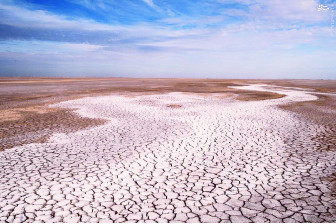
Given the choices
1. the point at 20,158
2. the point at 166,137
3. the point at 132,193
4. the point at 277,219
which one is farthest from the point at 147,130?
the point at 277,219

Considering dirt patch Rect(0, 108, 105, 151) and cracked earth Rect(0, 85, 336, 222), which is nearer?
cracked earth Rect(0, 85, 336, 222)

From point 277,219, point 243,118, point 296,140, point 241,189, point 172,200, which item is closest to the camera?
point 277,219

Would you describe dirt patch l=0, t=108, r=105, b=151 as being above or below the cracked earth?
above

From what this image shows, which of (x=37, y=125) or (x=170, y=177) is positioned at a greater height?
(x=37, y=125)

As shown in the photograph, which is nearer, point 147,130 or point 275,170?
point 275,170

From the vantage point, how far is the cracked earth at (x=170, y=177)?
13.5 feet

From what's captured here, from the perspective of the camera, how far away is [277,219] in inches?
153

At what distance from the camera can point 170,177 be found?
552cm

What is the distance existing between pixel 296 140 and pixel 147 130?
5.62m

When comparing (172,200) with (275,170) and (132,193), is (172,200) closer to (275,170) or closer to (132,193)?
(132,193)

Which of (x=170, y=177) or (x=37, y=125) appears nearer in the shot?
(x=170, y=177)

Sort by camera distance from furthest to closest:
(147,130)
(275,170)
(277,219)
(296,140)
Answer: (147,130) < (296,140) < (275,170) < (277,219)

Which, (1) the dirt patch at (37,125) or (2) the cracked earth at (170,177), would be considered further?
(1) the dirt patch at (37,125)

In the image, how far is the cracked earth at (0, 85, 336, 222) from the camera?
4.11m
